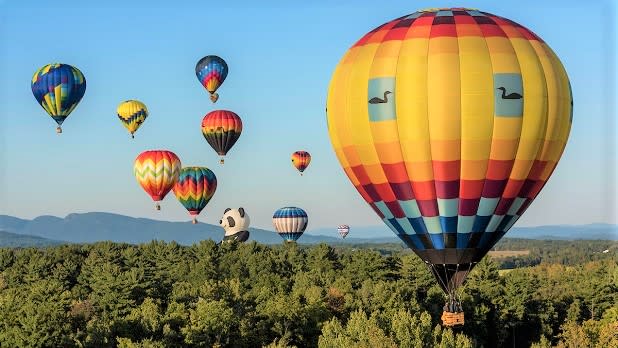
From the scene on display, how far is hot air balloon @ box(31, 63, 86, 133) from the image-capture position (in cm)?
10012

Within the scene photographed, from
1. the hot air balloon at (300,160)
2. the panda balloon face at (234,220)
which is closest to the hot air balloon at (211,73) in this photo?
the panda balloon face at (234,220)

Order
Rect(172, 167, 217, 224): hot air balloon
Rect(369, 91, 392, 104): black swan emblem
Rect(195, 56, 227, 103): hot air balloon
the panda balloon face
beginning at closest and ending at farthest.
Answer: Rect(369, 91, 392, 104): black swan emblem → Rect(172, 167, 217, 224): hot air balloon → Rect(195, 56, 227, 103): hot air balloon → the panda balloon face

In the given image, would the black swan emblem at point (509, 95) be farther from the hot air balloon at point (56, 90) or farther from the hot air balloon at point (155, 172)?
the hot air balloon at point (155, 172)

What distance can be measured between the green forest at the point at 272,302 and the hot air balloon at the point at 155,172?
9.56 meters

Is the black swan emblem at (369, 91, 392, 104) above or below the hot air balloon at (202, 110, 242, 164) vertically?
below

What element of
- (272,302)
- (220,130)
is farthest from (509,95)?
(220,130)

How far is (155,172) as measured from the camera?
10800cm

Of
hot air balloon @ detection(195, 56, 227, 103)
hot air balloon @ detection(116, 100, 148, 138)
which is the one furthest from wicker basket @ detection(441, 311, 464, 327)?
hot air balloon @ detection(116, 100, 148, 138)

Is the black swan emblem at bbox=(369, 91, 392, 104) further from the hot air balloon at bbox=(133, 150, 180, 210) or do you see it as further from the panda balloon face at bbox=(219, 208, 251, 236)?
the panda balloon face at bbox=(219, 208, 251, 236)

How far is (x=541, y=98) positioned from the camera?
48.2m

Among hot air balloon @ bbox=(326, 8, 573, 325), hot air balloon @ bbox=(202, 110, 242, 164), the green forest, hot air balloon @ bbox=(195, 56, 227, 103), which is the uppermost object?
hot air balloon @ bbox=(195, 56, 227, 103)

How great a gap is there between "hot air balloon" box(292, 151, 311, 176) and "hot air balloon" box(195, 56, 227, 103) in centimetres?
4178

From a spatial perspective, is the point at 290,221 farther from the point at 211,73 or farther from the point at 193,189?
the point at 193,189

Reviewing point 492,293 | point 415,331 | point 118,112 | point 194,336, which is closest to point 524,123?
point 415,331
